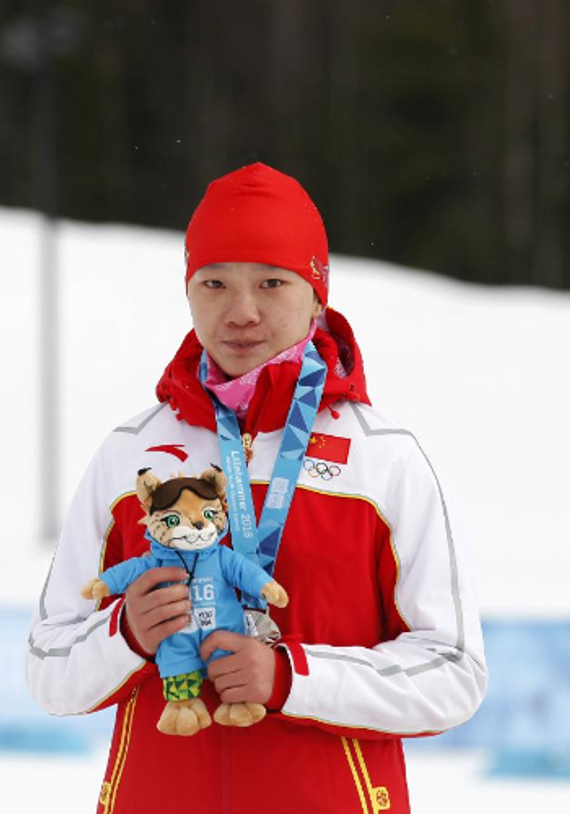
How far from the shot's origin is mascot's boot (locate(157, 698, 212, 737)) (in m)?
1.67

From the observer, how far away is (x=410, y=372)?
17.3 m

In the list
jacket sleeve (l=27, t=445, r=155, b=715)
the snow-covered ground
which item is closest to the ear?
jacket sleeve (l=27, t=445, r=155, b=715)

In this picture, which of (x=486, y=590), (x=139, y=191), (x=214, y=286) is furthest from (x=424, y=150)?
(x=214, y=286)

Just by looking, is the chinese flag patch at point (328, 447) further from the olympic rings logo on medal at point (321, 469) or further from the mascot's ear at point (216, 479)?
the mascot's ear at point (216, 479)

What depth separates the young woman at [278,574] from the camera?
1.74 m

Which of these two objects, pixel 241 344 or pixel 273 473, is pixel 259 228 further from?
pixel 273 473

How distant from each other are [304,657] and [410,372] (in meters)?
15.7

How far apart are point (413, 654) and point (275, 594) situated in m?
0.23

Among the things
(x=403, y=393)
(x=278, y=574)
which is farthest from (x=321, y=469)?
(x=403, y=393)

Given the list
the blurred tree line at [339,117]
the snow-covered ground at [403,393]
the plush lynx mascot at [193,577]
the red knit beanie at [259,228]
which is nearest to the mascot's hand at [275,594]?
the plush lynx mascot at [193,577]

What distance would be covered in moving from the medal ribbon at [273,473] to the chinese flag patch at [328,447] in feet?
0.09

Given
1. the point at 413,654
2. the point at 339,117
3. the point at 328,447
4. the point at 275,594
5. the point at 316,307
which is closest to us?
the point at 275,594

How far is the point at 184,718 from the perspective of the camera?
1.67m

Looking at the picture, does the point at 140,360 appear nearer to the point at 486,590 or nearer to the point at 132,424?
the point at 486,590
